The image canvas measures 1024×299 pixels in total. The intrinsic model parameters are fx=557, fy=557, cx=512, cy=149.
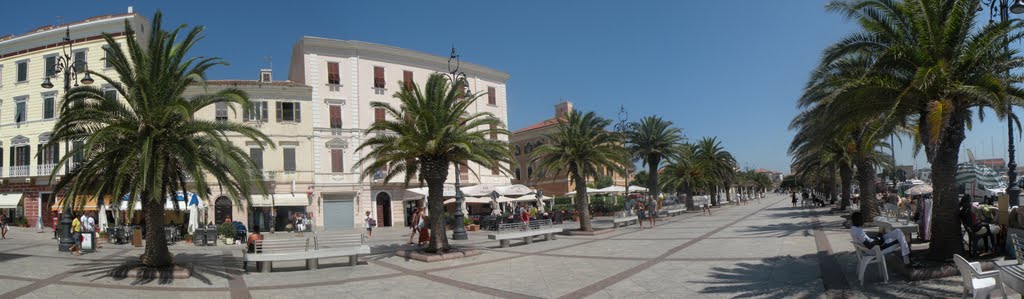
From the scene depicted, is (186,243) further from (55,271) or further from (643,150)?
(643,150)

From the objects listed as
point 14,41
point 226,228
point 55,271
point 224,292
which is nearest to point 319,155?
point 226,228

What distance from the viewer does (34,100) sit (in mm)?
32312

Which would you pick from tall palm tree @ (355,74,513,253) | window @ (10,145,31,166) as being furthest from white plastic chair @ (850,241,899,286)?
window @ (10,145,31,166)

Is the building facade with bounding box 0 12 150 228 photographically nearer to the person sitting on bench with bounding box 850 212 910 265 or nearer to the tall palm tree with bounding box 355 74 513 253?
the tall palm tree with bounding box 355 74 513 253

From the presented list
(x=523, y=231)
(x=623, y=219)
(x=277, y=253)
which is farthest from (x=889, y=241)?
(x=623, y=219)

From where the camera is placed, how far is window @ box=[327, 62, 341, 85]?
3500 centimetres

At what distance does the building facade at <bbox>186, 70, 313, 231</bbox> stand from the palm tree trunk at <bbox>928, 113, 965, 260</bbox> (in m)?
30.1

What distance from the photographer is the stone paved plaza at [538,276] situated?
8977mm

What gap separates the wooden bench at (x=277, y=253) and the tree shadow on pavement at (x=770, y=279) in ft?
29.1

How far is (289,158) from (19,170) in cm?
1492

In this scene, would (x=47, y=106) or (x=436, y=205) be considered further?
(x=47, y=106)

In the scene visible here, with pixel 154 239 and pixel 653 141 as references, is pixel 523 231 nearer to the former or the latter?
pixel 154 239

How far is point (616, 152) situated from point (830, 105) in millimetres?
12407

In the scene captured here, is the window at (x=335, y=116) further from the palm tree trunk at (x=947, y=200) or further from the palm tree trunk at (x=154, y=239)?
the palm tree trunk at (x=947, y=200)
